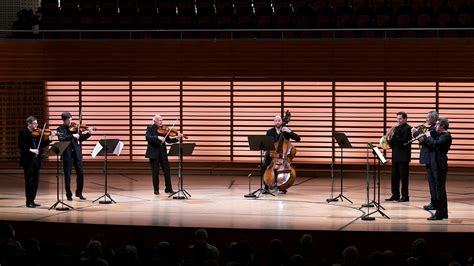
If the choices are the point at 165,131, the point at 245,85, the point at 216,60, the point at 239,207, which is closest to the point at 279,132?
the point at 239,207

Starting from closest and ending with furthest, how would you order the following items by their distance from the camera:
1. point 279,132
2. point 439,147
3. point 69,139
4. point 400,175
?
1. point 439,147
2. point 69,139
3. point 400,175
4. point 279,132

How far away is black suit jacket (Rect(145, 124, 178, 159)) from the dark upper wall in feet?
12.0

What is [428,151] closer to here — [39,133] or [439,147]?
[439,147]

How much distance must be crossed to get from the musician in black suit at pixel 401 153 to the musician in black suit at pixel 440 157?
1.89 m

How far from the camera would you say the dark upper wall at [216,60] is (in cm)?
1845

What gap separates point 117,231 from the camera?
11.6 m

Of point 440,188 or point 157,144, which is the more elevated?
point 157,144

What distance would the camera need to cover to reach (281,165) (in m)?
15.3

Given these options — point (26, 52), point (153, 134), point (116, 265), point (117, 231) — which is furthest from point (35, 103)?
point (116, 265)

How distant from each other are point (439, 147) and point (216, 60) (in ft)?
24.4

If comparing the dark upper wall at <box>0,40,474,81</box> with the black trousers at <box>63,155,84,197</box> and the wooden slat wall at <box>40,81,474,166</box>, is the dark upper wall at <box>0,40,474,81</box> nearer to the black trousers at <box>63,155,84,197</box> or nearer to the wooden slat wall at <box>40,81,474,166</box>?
the wooden slat wall at <box>40,81,474,166</box>

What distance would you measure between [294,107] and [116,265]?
12.0 m

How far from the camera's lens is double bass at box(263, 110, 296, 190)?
1520 cm

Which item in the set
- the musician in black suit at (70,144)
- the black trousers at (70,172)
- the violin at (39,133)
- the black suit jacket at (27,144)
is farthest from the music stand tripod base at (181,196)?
the black suit jacket at (27,144)
